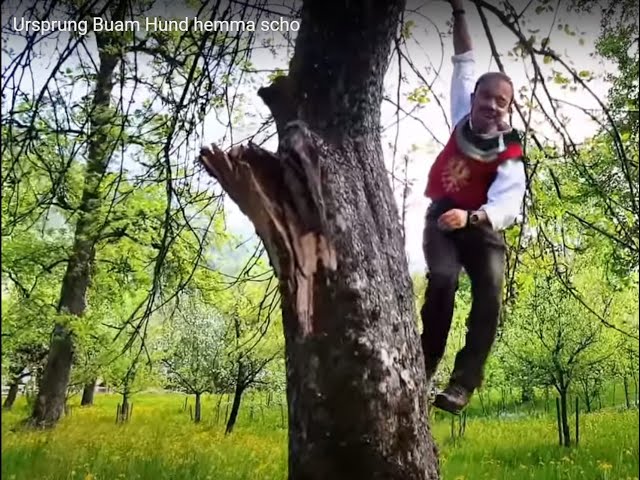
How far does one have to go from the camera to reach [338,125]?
94cm

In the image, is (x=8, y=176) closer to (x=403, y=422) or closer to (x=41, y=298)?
(x=41, y=298)

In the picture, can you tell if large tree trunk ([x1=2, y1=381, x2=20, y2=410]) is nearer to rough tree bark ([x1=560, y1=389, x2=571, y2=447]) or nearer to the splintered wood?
the splintered wood

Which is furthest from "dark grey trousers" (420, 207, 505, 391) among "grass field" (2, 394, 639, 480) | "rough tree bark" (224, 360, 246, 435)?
"rough tree bark" (224, 360, 246, 435)

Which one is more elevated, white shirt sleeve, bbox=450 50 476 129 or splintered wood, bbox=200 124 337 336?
white shirt sleeve, bbox=450 50 476 129

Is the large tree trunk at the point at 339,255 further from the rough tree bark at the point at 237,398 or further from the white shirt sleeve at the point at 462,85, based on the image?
the rough tree bark at the point at 237,398

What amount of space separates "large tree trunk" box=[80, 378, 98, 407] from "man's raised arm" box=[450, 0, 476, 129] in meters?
0.78

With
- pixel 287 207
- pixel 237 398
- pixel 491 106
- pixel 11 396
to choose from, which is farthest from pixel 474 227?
pixel 11 396

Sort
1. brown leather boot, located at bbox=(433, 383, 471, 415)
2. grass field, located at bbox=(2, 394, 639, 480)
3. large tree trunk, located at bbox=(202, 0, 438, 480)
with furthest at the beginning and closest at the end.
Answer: grass field, located at bbox=(2, 394, 639, 480)
brown leather boot, located at bbox=(433, 383, 471, 415)
large tree trunk, located at bbox=(202, 0, 438, 480)

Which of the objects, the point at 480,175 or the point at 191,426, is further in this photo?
the point at 191,426

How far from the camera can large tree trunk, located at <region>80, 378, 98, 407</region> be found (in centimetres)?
120

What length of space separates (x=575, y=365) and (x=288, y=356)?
1.99ft

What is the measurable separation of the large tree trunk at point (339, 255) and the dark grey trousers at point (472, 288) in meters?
0.15

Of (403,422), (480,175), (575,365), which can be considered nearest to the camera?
(403,422)

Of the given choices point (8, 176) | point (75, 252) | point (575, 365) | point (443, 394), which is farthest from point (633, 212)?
point (8, 176)
